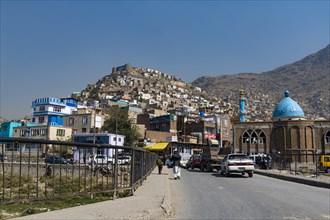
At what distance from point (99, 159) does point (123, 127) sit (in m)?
64.2

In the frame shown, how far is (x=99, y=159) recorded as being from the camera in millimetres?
9961

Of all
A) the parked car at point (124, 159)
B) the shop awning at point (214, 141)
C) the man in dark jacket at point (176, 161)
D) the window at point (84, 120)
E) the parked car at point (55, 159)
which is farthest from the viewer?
the shop awning at point (214, 141)

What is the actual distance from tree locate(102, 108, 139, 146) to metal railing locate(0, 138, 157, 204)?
60739 millimetres

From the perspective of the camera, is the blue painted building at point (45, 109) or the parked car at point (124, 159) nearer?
the parked car at point (124, 159)

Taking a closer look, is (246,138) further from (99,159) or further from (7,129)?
(99,159)

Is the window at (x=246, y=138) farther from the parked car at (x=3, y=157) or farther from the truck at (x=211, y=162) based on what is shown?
the parked car at (x=3, y=157)

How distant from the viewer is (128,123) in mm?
74000

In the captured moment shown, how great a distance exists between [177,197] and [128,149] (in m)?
2.91

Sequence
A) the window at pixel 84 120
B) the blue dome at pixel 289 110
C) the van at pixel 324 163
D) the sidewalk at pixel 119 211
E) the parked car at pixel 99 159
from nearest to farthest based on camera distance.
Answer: the sidewalk at pixel 119 211, the parked car at pixel 99 159, the van at pixel 324 163, the blue dome at pixel 289 110, the window at pixel 84 120

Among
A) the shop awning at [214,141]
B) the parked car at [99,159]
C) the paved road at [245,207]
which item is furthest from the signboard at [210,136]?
the parked car at [99,159]

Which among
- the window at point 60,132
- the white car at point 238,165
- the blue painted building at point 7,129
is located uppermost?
the blue painted building at point 7,129

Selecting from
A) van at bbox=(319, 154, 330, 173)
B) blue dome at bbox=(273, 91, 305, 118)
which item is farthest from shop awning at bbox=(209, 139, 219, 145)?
van at bbox=(319, 154, 330, 173)

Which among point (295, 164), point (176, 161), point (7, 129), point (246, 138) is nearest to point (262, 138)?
point (246, 138)

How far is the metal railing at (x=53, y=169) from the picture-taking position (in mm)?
7530
